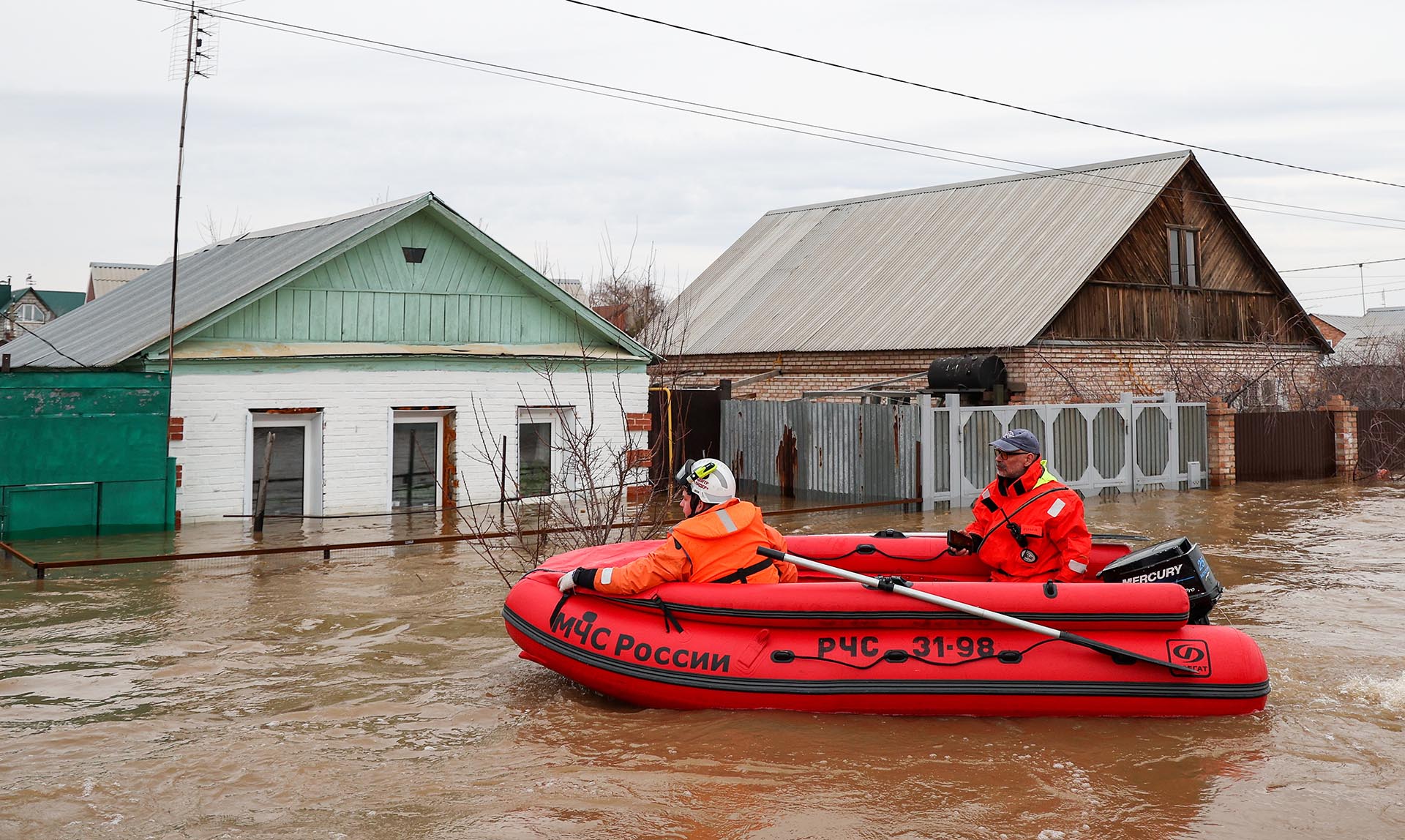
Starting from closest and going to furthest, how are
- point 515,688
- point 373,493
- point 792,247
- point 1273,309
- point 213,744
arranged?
point 213,744
point 515,688
point 373,493
point 1273,309
point 792,247

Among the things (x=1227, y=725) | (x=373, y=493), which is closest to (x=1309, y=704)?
(x=1227, y=725)

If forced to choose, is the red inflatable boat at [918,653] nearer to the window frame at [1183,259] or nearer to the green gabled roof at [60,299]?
the window frame at [1183,259]

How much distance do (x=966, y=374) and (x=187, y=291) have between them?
1241cm

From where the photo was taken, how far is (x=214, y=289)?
16391 mm

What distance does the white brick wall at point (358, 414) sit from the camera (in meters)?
14.3

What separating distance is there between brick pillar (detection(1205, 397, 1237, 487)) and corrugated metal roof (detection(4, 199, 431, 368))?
13.4 m

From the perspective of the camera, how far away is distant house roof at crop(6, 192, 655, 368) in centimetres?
1488

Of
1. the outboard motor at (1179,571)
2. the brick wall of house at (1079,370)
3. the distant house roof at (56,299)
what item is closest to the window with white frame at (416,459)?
the brick wall of house at (1079,370)

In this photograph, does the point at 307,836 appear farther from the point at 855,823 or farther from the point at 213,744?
the point at 855,823

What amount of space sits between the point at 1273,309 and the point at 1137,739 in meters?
21.8

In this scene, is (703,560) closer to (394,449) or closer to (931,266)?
(394,449)

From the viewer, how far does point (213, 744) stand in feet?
20.4

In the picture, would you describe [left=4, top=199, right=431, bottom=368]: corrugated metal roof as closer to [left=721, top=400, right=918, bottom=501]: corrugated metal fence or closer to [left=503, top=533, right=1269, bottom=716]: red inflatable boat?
[left=721, top=400, right=918, bottom=501]: corrugated metal fence

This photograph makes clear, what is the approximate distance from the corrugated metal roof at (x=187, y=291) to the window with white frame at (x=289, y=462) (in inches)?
64.7
